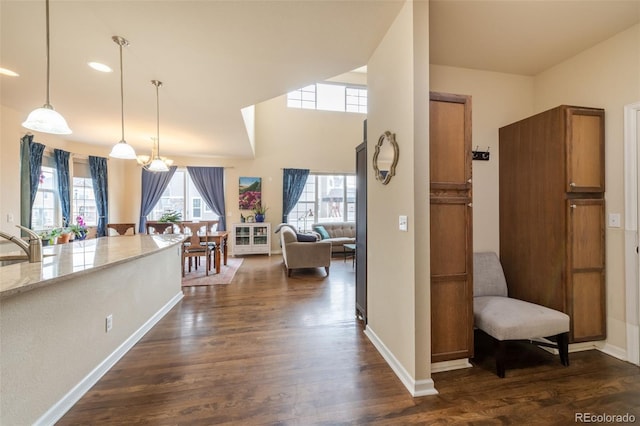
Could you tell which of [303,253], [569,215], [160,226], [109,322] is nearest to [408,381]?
[569,215]

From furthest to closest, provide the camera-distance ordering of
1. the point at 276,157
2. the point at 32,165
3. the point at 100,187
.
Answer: the point at 276,157 < the point at 100,187 < the point at 32,165

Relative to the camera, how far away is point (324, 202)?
7.18 metres

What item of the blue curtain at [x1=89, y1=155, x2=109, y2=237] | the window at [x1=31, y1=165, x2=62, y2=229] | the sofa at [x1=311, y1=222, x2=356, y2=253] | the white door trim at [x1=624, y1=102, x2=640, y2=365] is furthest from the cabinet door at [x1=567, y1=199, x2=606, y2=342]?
the blue curtain at [x1=89, y1=155, x2=109, y2=237]

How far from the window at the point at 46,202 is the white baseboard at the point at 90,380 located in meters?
3.63

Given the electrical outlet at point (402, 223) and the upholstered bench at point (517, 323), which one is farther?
the upholstered bench at point (517, 323)

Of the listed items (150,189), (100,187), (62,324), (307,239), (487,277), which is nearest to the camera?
(62,324)

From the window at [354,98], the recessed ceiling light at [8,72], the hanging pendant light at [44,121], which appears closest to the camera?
the hanging pendant light at [44,121]

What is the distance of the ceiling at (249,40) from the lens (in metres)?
Answer: 1.78

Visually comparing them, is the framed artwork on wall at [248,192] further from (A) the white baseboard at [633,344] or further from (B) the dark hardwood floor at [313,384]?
(A) the white baseboard at [633,344]

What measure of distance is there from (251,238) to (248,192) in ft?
4.02

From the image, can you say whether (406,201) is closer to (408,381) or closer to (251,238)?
(408,381)

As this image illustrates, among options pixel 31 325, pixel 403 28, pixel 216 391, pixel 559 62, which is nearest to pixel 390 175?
pixel 403 28

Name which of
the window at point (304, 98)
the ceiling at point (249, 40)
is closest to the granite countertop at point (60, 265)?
the ceiling at point (249, 40)

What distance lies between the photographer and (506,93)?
2.63 meters
